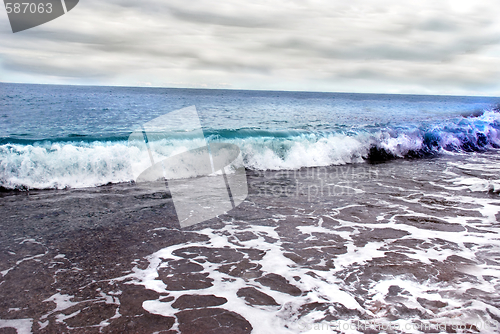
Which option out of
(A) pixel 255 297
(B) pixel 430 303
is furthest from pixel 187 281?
(B) pixel 430 303

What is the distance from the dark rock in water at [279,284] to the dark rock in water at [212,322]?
648 millimetres

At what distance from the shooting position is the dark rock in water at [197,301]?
3.35 metres

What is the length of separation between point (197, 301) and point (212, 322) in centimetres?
41

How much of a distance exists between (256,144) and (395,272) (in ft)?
27.0

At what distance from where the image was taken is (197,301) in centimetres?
343

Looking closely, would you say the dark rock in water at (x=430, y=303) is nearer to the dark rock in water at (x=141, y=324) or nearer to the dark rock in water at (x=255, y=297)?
the dark rock in water at (x=255, y=297)

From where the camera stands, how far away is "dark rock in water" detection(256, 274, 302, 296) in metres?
3.62

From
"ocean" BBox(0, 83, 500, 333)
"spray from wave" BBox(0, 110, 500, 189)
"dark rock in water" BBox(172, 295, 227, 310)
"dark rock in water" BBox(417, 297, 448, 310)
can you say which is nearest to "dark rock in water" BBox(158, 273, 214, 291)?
"ocean" BBox(0, 83, 500, 333)

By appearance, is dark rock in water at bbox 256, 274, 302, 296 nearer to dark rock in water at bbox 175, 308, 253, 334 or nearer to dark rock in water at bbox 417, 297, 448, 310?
dark rock in water at bbox 175, 308, 253, 334

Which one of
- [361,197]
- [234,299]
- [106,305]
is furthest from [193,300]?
[361,197]

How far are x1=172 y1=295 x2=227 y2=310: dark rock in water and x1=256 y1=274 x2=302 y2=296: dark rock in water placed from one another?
57cm

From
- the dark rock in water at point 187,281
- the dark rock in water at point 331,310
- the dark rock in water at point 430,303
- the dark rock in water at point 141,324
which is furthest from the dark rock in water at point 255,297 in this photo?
the dark rock in water at point 430,303

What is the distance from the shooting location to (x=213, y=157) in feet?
36.4

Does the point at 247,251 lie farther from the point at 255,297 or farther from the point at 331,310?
the point at 331,310
